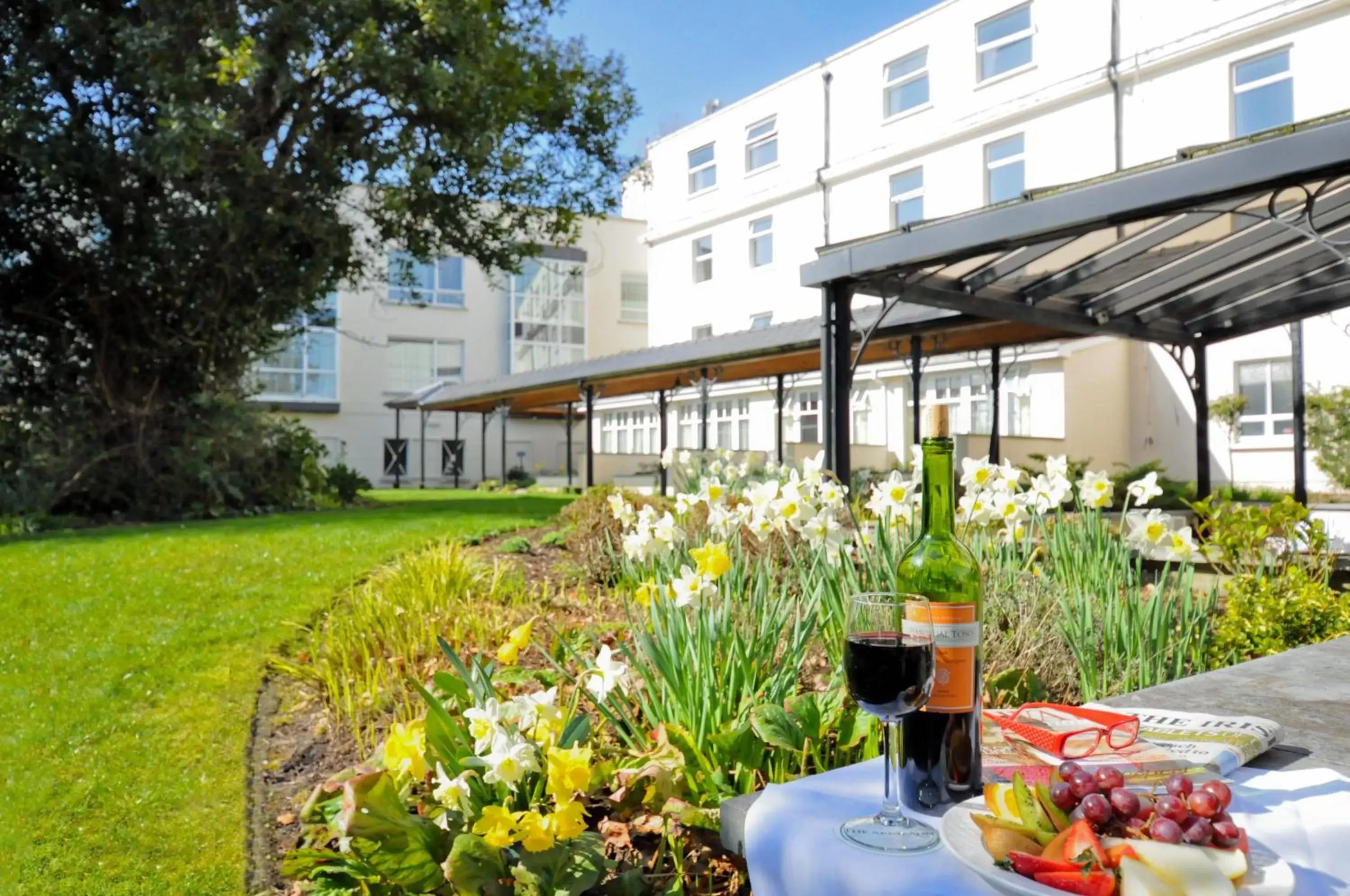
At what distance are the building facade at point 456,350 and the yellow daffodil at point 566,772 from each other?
88.3 feet

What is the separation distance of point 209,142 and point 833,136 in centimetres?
1453

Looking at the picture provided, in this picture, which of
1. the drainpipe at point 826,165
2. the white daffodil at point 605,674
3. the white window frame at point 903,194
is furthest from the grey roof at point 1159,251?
the drainpipe at point 826,165

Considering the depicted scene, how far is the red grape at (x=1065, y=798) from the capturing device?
3.50 feet

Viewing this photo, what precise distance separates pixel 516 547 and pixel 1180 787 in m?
6.68

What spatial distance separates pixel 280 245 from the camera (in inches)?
460

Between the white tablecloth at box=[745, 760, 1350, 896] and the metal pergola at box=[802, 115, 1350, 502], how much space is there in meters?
3.91

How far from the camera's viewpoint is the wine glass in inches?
45.2

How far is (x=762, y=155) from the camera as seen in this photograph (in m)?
24.0

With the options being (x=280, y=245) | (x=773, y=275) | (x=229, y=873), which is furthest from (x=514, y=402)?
(x=229, y=873)

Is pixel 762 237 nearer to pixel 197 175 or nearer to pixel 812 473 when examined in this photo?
pixel 197 175

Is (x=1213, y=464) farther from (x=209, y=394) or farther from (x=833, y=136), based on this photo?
(x=209, y=394)

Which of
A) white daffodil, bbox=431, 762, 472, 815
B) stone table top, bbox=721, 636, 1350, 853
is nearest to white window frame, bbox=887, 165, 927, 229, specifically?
stone table top, bbox=721, 636, 1350, 853

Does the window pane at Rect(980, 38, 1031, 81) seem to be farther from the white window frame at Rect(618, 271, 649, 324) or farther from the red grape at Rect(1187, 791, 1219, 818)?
the red grape at Rect(1187, 791, 1219, 818)

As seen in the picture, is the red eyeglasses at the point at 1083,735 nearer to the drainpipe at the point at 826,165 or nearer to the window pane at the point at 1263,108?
the window pane at the point at 1263,108
